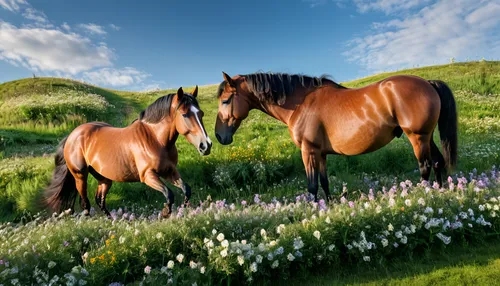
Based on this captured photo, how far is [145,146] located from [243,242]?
2.38 meters

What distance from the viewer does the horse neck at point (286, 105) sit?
596 cm

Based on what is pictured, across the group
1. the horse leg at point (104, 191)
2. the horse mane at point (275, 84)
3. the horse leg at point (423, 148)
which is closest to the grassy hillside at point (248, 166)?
the horse leg at point (104, 191)

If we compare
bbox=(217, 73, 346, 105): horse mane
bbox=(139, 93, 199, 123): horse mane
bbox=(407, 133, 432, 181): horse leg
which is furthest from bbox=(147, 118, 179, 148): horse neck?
bbox=(407, 133, 432, 181): horse leg

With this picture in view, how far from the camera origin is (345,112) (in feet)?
18.0

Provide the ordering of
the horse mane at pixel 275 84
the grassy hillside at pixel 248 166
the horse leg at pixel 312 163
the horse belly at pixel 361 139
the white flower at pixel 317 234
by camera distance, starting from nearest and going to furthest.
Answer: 1. the white flower at pixel 317 234
2. the horse belly at pixel 361 139
3. the horse leg at pixel 312 163
4. the horse mane at pixel 275 84
5. the grassy hillside at pixel 248 166

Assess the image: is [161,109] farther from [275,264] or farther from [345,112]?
[345,112]

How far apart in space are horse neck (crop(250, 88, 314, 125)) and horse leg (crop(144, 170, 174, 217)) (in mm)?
→ 2316

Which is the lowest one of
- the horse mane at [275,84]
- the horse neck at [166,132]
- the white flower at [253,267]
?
the white flower at [253,267]

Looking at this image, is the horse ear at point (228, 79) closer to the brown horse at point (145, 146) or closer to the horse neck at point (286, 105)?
the horse neck at point (286, 105)

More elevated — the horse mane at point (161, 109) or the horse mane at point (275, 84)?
the horse mane at point (275, 84)

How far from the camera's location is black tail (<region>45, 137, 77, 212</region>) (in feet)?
20.3

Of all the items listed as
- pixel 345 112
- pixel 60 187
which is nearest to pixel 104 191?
pixel 60 187

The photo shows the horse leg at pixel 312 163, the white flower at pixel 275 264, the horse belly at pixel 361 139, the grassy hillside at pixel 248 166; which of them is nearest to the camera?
the white flower at pixel 275 264

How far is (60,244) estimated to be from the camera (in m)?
4.31
